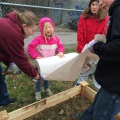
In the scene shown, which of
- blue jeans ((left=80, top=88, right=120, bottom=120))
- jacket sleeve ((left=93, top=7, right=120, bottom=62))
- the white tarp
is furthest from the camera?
the white tarp

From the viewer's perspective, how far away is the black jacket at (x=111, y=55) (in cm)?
123

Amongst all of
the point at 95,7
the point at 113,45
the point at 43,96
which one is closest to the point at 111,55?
the point at 113,45

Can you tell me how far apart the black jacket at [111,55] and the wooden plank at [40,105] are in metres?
0.91

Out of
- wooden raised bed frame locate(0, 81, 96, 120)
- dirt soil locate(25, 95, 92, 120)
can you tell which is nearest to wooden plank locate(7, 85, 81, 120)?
wooden raised bed frame locate(0, 81, 96, 120)

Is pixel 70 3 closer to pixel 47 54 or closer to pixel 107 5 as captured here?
pixel 47 54

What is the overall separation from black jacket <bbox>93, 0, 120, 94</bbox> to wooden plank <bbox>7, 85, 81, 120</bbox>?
91 cm

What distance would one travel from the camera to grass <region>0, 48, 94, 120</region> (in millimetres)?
2367

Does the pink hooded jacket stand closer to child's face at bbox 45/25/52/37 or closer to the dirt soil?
child's face at bbox 45/25/52/37

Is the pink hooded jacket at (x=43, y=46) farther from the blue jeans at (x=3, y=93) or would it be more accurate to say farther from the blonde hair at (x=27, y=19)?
the blonde hair at (x=27, y=19)

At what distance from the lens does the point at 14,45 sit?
160cm

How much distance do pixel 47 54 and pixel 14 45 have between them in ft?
2.83

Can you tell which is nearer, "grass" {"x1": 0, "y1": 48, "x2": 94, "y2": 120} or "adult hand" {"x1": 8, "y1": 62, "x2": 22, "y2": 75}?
"adult hand" {"x1": 8, "y1": 62, "x2": 22, "y2": 75}

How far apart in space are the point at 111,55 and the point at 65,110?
1400 millimetres

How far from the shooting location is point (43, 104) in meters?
2.22
